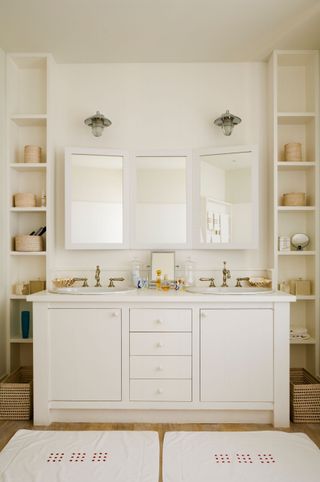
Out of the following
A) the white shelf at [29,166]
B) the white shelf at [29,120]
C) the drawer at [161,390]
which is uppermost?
the white shelf at [29,120]

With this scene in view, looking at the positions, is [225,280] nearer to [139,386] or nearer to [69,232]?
[139,386]

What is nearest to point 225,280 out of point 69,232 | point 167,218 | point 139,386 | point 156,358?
point 167,218

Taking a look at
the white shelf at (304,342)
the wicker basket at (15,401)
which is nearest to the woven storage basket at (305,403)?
the white shelf at (304,342)

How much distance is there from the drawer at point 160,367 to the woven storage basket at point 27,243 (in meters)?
1.18

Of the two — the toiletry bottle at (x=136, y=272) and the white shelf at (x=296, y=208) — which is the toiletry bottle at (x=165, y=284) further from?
the white shelf at (x=296, y=208)

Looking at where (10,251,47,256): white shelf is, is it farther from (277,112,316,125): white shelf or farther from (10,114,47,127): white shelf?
(277,112,316,125): white shelf

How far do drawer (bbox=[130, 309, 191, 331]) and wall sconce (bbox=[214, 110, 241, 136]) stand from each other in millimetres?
1436

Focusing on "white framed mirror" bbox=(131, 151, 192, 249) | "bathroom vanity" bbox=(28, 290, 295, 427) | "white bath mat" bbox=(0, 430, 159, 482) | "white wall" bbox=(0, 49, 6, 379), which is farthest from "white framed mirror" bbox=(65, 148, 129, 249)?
"white bath mat" bbox=(0, 430, 159, 482)

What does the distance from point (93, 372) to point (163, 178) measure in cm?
155

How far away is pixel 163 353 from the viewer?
94.6 inches

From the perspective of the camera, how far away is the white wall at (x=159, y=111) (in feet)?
9.79

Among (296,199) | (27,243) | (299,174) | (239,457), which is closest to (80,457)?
(239,457)

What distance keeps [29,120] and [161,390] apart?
7.44 ft

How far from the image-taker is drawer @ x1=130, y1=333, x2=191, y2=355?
94.5 inches
